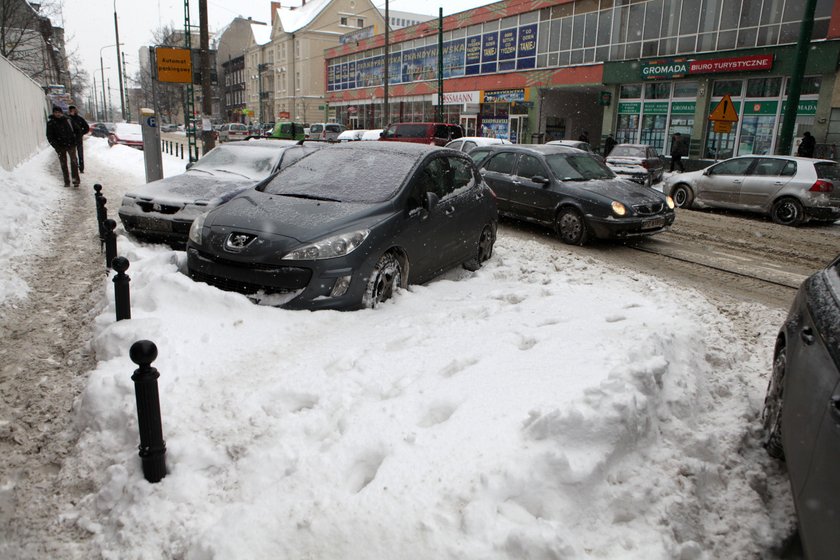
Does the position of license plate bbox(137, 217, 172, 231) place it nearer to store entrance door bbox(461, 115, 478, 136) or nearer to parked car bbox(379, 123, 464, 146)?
parked car bbox(379, 123, 464, 146)

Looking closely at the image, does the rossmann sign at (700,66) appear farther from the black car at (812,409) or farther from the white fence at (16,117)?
the white fence at (16,117)

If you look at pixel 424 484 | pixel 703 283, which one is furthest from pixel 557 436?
pixel 703 283

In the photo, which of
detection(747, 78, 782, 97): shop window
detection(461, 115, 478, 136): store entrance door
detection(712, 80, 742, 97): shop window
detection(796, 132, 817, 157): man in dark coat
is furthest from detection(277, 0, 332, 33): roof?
detection(796, 132, 817, 157): man in dark coat

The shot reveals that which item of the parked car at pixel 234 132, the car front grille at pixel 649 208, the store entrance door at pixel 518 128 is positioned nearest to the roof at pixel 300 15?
the parked car at pixel 234 132

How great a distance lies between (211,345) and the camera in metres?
4.37

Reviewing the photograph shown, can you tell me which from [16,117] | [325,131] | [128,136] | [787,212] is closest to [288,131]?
[325,131]

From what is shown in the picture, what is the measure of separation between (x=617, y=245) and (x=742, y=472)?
23.0 ft

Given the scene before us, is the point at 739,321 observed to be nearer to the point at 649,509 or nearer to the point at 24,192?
the point at 649,509

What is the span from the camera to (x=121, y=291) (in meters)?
4.63

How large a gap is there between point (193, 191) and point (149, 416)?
19.7 feet

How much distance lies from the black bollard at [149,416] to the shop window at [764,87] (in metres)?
26.9

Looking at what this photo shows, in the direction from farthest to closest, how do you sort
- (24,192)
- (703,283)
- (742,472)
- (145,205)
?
(24,192) → (145,205) → (703,283) → (742,472)

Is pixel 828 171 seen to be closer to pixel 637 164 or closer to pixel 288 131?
pixel 637 164

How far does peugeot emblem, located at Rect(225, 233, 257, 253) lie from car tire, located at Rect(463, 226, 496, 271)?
2.92m
